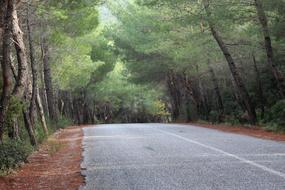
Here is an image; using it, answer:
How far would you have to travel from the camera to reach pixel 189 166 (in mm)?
11633

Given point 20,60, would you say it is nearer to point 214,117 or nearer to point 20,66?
point 20,66

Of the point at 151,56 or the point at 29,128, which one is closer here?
the point at 29,128

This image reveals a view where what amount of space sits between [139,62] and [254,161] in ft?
107

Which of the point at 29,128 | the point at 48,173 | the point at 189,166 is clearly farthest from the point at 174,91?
the point at 189,166

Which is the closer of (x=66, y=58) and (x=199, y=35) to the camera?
(x=199, y=35)

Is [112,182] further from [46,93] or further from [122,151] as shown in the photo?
[46,93]

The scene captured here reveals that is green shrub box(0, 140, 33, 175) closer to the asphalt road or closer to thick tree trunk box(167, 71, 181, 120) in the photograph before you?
the asphalt road

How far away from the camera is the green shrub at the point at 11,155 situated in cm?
1279

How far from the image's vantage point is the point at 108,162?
13.3m

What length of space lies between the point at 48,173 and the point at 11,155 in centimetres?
151

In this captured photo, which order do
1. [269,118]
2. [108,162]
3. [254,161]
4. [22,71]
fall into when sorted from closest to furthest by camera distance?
1. [254,161]
2. [108,162]
3. [22,71]
4. [269,118]

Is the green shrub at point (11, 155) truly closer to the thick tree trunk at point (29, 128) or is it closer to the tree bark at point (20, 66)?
the tree bark at point (20, 66)

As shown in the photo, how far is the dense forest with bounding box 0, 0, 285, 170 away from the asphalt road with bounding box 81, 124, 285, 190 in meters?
2.77

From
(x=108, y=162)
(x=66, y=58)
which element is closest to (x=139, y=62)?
(x=66, y=58)
